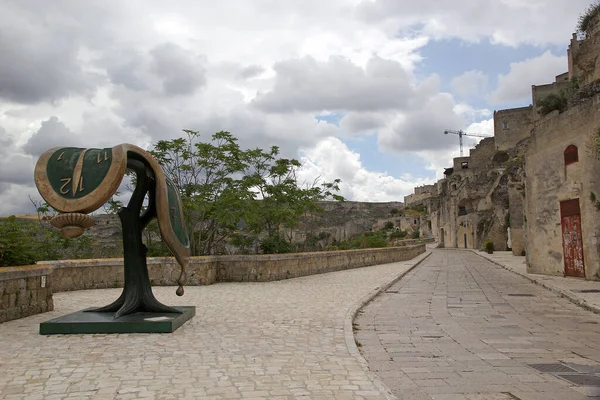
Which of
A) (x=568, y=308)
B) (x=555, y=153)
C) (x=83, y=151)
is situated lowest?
(x=568, y=308)

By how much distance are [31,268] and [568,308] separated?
33.4 feet

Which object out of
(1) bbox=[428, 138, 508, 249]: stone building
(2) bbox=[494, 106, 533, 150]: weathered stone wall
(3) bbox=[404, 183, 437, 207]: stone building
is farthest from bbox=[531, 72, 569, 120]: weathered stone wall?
(3) bbox=[404, 183, 437, 207]: stone building

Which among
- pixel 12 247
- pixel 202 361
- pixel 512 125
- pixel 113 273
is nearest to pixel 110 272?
pixel 113 273

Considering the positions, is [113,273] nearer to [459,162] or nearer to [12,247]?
[12,247]

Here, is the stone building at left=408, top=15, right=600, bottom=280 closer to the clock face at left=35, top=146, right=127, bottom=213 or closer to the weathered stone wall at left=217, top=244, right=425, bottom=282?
the weathered stone wall at left=217, top=244, right=425, bottom=282

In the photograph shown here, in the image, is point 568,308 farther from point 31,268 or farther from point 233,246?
point 233,246

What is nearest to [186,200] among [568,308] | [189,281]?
[189,281]

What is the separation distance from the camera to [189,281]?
1332 centimetres

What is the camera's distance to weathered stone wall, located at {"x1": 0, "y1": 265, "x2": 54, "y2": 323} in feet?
24.6

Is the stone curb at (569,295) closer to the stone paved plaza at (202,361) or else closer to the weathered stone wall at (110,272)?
the stone paved plaza at (202,361)

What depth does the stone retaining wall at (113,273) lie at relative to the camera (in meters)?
7.82

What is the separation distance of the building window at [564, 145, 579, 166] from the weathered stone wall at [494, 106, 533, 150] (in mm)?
49162

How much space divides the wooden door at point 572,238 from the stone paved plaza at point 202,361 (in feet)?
29.7

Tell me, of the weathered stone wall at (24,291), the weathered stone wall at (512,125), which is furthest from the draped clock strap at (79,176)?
the weathered stone wall at (512,125)
